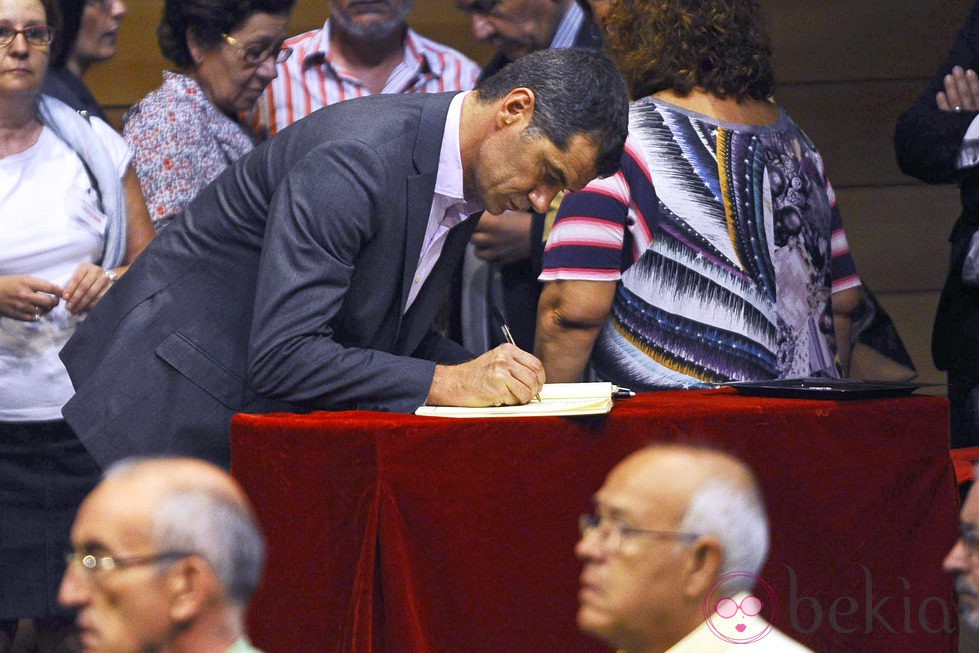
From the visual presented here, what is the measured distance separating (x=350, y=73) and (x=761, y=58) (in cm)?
139

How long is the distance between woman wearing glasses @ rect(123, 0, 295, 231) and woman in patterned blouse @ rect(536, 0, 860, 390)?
983mm

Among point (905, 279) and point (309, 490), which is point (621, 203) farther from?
point (905, 279)

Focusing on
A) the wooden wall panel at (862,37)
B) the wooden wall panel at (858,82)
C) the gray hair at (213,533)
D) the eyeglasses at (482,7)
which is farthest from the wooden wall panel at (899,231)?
the gray hair at (213,533)

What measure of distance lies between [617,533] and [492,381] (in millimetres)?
561

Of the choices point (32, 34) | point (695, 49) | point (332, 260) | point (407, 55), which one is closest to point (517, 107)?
point (332, 260)

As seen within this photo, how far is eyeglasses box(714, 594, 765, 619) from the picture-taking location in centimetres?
170

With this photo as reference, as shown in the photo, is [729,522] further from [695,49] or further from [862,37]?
[862,37]

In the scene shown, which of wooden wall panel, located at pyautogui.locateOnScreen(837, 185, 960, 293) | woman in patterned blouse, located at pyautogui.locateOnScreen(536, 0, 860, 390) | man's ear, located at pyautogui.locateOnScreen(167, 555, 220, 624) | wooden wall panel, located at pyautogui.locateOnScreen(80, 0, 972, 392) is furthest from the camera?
wooden wall panel, located at pyautogui.locateOnScreen(837, 185, 960, 293)

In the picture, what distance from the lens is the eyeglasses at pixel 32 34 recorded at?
9.73ft

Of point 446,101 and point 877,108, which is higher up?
point 446,101

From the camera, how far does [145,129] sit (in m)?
3.29

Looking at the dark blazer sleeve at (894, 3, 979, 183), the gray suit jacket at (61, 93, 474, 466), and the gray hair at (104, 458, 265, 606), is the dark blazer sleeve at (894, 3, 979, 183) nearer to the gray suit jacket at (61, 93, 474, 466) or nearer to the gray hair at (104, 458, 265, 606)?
the gray suit jacket at (61, 93, 474, 466)

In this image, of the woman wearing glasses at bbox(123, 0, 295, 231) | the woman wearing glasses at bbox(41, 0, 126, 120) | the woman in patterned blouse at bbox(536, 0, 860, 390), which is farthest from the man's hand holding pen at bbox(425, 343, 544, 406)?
the woman wearing glasses at bbox(41, 0, 126, 120)

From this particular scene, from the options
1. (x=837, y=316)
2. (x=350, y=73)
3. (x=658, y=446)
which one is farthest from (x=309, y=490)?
(x=350, y=73)
